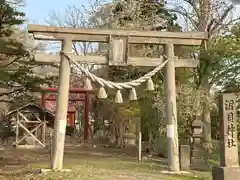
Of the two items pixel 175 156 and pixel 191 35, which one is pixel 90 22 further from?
pixel 175 156

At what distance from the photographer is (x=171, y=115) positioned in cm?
1117

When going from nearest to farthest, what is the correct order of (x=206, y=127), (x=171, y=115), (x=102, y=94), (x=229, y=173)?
(x=229, y=173), (x=102, y=94), (x=171, y=115), (x=206, y=127)

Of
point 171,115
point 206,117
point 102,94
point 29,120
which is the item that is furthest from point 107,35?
point 29,120

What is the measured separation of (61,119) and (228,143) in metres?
4.48

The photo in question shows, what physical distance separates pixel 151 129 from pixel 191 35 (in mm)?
7484

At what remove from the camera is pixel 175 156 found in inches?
433

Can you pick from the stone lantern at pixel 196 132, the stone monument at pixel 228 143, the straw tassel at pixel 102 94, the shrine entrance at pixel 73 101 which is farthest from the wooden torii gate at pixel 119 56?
the shrine entrance at pixel 73 101

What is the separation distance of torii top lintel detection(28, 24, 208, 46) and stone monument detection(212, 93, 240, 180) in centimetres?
336

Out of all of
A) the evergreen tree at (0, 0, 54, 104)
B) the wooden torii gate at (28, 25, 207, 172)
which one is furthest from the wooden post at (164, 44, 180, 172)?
the evergreen tree at (0, 0, 54, 104)

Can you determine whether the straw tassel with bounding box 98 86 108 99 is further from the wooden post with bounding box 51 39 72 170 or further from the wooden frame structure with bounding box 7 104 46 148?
the wooden frame structure with bounding box 7 104 46 148

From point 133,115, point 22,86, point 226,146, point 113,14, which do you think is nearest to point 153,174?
point 226,146

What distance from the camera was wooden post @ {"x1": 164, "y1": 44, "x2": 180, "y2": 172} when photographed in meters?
11.0

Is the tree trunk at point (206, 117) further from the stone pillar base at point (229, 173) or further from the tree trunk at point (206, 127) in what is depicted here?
the stone pillar base at point (229, 173)

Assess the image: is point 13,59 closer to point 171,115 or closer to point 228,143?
point 171,115
